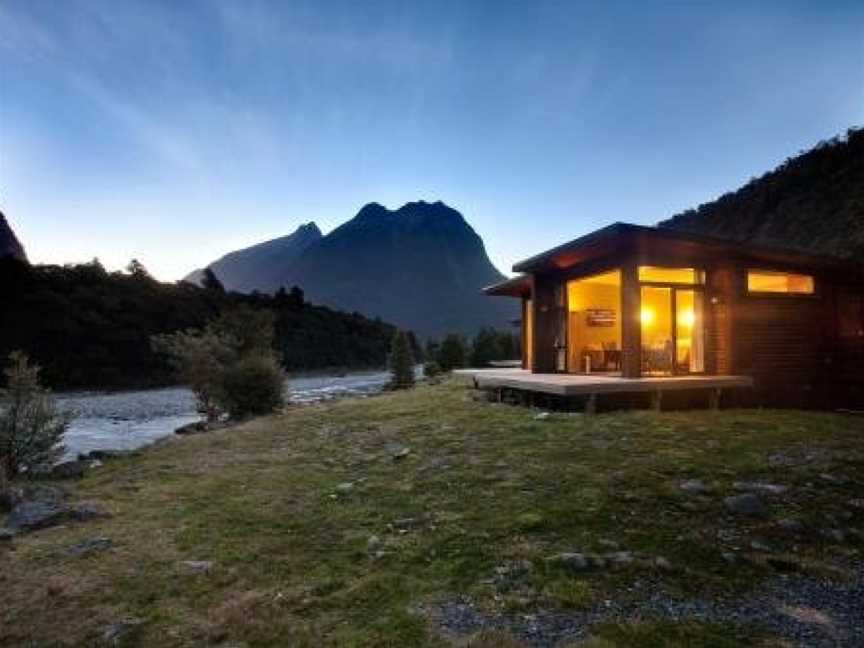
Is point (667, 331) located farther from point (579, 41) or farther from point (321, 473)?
point (321, 473)

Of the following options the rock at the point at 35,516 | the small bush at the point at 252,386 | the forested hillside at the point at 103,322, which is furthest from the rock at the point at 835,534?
the forested hillside at the point at 103,322

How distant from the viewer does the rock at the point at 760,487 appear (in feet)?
22.5

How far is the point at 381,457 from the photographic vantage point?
996cm

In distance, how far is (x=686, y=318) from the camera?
15.2 m

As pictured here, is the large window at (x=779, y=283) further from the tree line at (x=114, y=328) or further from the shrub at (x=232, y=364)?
the tree line at (x=114, y=328)

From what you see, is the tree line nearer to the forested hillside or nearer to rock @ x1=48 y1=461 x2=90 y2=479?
the forested hillside

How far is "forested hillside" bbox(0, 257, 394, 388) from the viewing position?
56250 millimetres

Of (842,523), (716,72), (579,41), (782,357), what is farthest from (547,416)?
(716,72)

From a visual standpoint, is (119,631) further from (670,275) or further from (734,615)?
(670,275)

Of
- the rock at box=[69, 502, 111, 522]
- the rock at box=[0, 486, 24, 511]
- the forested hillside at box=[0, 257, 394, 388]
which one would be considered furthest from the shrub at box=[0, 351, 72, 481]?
the forested hillside at box=[0, 257, 394, 388]

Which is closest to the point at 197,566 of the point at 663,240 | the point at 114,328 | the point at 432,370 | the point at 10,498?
the point at 10,498

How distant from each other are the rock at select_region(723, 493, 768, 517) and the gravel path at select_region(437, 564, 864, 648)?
1.44m

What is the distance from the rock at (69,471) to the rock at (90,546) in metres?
5.11

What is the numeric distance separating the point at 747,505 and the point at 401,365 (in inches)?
1092
